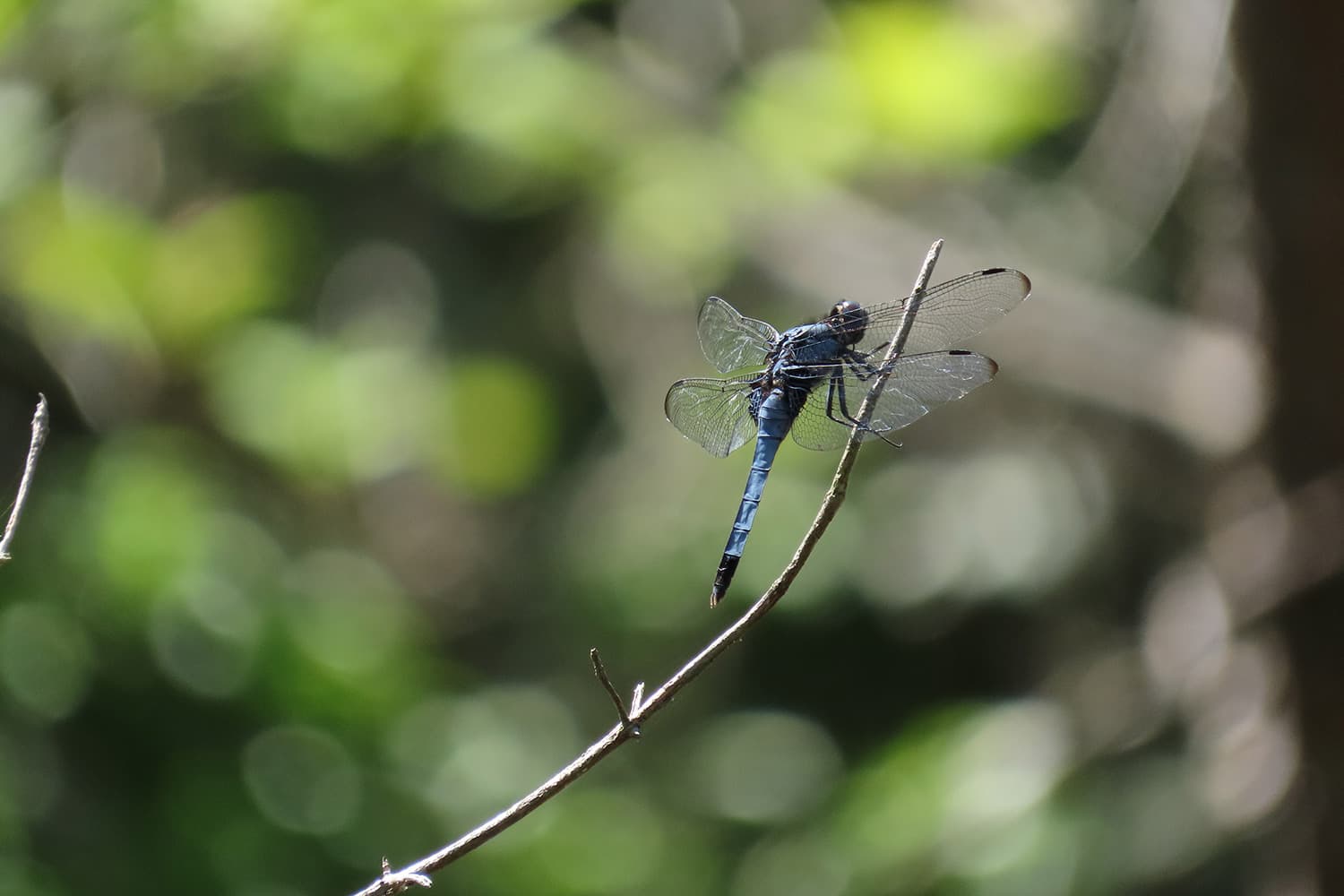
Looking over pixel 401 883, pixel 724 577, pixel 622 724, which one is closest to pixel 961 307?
pixel 724 577

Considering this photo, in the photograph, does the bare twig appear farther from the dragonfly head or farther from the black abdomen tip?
the dragonfly head

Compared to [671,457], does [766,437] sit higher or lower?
lower

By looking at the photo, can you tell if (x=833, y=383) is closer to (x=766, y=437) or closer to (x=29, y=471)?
(x=766, y=437)

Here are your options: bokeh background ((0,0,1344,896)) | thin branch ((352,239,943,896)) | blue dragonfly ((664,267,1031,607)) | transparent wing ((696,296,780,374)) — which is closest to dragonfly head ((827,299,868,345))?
blue dragonfly ((664,267,1031,607))

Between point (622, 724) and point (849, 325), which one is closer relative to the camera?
point (622, 724)

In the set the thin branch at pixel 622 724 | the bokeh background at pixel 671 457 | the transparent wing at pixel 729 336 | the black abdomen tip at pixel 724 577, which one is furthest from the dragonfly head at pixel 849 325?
the bokeh background at pixel 671 457
